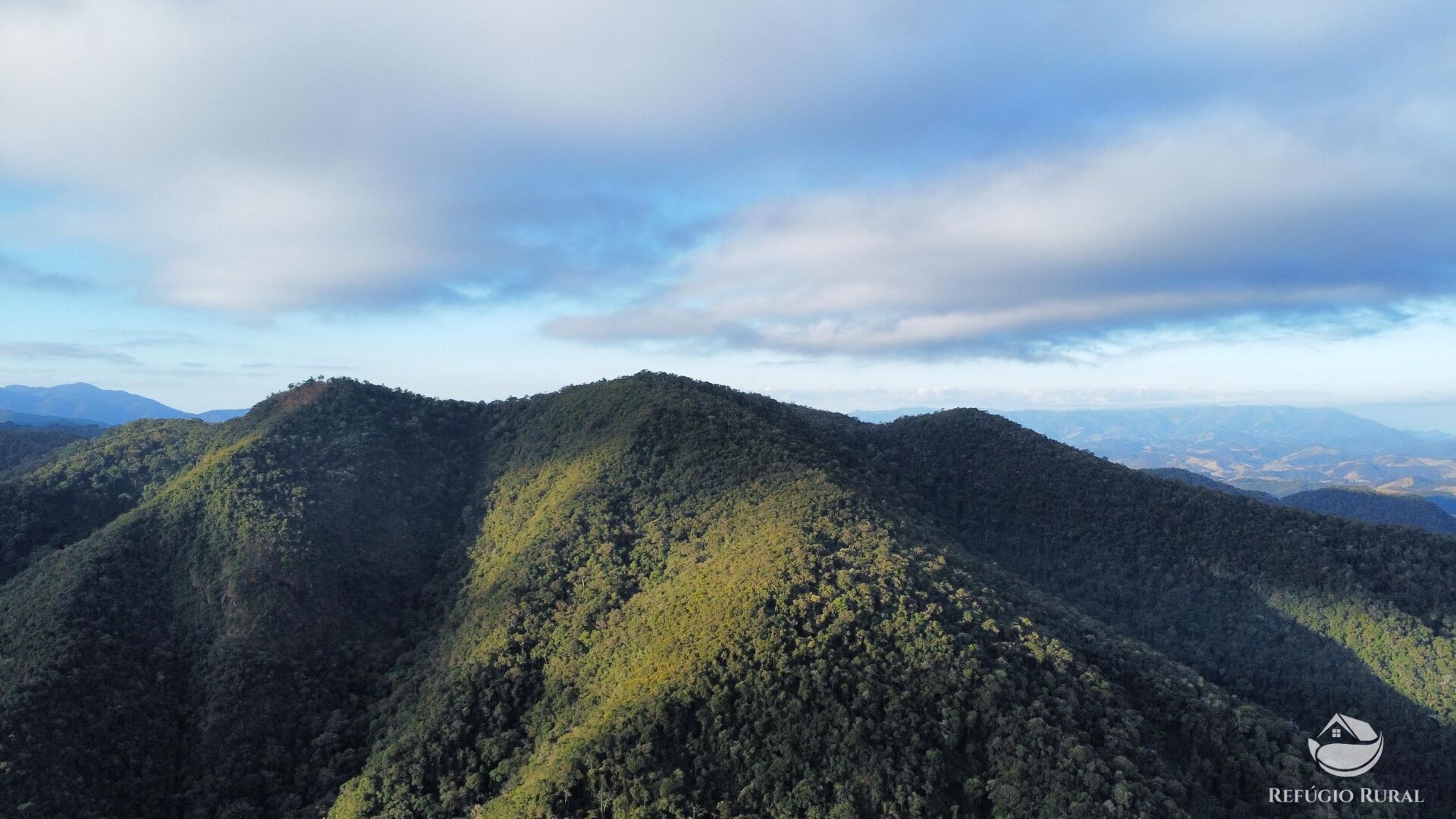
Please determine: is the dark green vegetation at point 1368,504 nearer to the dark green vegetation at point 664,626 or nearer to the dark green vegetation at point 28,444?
the dark green vegetation at point 664,626

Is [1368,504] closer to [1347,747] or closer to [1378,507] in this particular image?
[1378,507]

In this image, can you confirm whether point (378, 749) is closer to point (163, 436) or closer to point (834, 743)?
point (834, 743)

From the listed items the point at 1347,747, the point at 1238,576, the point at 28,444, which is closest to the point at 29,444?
the point at 28,444

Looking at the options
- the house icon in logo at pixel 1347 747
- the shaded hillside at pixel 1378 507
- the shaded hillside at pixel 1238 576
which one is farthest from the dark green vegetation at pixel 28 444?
the shaded hillside at pixel 1378 507

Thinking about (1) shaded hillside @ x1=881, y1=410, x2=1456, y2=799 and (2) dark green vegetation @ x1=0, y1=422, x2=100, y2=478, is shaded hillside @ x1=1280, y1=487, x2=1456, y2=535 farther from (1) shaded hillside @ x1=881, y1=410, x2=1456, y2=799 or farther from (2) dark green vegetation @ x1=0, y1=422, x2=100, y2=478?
(2) dark green vegetation @ x1=0, y1=422, x2=100, y2=478

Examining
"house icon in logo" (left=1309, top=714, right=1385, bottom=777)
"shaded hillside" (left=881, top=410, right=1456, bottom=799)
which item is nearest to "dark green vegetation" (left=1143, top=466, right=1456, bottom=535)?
"shaded hillside" (left=881, top=410, right=1456, bottom=799)

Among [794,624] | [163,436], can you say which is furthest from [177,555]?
[794,624]
